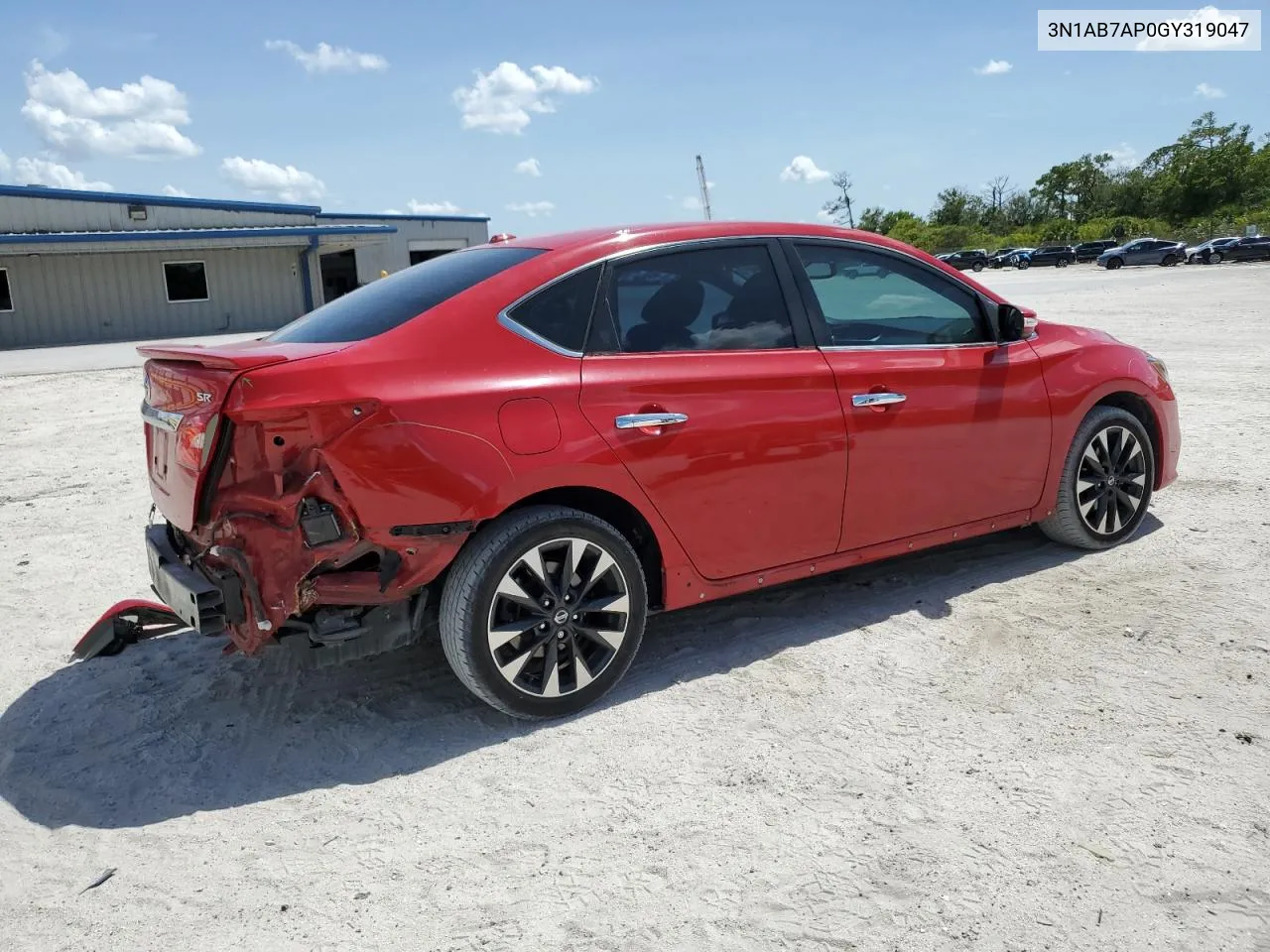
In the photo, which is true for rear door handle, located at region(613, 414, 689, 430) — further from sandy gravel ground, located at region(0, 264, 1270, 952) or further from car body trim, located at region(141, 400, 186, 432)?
car body trim, located at region(141, 400, 186, 432)

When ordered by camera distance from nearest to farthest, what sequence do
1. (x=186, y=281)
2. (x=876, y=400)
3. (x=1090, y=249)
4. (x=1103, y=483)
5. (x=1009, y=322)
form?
(x=876, y=400) < (x=1009, y=322) < (x=1103, y=483) < (x=186, y=281) < (x=1090, y=249)

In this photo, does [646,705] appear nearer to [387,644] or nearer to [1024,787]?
[387,644]

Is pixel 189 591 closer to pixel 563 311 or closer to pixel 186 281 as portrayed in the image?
pixel 563 311

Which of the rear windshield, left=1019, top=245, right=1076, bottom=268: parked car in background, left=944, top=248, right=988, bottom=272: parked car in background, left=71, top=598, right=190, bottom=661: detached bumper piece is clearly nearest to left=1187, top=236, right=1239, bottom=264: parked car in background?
left=1019, top=245, right=1076, bottom=268: parked car in background

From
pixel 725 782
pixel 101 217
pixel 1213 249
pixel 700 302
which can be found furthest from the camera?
pixel 1213 249

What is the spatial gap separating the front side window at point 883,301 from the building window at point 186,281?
29.0 metres

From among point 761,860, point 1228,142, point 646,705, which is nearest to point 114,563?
point 646,705

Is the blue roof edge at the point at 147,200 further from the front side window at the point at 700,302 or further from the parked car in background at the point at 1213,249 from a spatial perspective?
the parked car in background at the point at 1213,249

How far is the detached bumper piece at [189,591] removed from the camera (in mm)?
3160

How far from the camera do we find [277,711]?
373 cm

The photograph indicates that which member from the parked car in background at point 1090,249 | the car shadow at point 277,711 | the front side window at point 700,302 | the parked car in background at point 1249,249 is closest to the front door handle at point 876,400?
the front side window at point 700,302

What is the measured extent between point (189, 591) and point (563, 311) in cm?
158

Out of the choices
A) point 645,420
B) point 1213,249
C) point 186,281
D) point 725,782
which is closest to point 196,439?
point 645,420

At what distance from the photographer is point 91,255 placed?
28.0 meters
